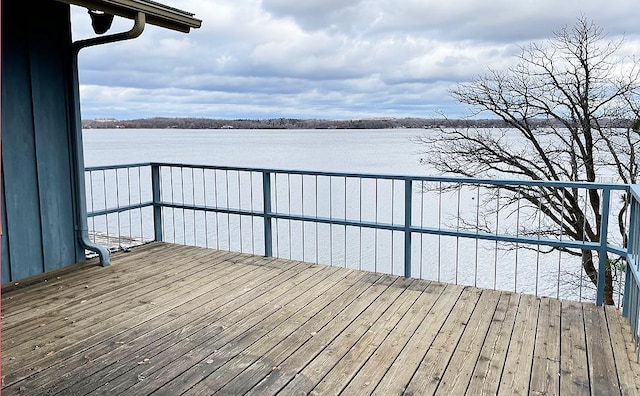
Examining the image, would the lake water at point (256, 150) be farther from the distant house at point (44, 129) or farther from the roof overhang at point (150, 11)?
the roof overhang at point (150, 11)

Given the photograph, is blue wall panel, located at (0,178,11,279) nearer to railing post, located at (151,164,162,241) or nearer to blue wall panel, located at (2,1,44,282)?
blue wall panel, located at (2,1,44,282)

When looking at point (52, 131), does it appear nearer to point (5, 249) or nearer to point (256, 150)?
point (5, 249)

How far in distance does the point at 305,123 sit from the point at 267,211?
534 cm

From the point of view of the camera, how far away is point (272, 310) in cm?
376

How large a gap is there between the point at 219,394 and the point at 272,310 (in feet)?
4.02

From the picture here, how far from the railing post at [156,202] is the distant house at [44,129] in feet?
→ 3.31

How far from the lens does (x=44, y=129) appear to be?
461cm

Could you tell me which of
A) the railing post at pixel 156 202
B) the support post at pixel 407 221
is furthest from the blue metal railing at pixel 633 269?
the railing post at pixel 156 202

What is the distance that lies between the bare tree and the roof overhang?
7857 millimetres

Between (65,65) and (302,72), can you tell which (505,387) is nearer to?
(65,65)

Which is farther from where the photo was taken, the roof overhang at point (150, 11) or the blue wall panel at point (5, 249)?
the blue wall panel at point (5, 249)

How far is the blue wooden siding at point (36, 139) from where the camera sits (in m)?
4.31

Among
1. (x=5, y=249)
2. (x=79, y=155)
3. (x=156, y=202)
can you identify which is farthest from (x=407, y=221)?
(x=5, y=249)

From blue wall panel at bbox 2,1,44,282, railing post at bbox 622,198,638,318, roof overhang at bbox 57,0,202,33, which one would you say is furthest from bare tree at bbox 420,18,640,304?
Result: blue wall panel at bbox 2,1,44,282
